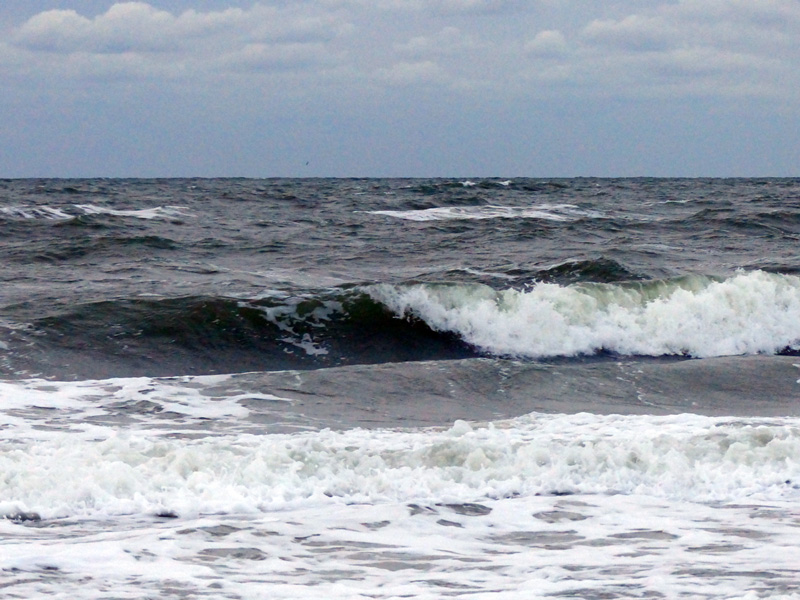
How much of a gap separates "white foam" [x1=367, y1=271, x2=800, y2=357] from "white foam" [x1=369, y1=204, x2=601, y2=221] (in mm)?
13491

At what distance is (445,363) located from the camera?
1014 centimetres

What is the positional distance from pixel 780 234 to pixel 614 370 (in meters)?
15.1

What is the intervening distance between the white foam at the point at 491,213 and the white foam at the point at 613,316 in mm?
13491

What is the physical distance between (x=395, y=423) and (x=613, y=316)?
593 centimetres

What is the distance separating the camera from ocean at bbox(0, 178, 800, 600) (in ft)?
15.3

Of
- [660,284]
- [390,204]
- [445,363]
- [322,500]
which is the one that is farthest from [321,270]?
[390,204]

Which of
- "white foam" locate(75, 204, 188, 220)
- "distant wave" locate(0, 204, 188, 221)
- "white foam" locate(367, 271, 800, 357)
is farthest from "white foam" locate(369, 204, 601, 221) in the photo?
"white foam" locate(367, 271, 800, 357)

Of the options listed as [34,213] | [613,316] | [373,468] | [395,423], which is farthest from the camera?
[34,213]

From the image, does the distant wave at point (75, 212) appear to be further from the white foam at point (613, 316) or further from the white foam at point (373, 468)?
the white foam at point (373, 468)

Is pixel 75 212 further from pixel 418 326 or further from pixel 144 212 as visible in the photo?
pixel 418 326

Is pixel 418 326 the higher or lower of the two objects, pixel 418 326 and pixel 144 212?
the lower

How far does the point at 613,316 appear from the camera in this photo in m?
12.9

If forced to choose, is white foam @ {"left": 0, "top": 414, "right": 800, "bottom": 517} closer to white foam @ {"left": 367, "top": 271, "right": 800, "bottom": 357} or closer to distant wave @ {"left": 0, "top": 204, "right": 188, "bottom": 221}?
white foam @ {"left": 367, "top": 271, "right": 800, "bottom": 357}

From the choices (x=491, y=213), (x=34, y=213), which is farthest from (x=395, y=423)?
(x=491, y=213)
